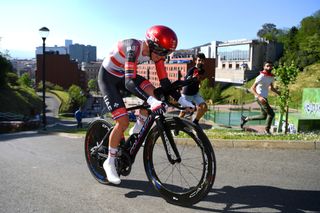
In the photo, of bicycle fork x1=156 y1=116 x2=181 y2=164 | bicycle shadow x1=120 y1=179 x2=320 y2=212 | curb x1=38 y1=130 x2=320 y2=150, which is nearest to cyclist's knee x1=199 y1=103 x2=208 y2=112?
curb x1=38 y1=130 x2=320 y2=150

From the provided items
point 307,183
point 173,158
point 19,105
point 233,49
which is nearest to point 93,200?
point 173,158

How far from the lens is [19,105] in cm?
5303

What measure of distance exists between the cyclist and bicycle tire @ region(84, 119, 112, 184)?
316 millimetres

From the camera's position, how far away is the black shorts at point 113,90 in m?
4.30

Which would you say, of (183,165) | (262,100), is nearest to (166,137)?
(183,165)

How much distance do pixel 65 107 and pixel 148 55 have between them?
6448cm

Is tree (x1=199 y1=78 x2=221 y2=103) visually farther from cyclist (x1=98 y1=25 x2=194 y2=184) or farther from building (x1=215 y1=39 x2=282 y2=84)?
cyclist (x1=98 y1=25 x2=194 y2=184)

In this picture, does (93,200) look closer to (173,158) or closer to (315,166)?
(173,158)

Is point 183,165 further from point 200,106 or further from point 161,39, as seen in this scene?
point 200,106

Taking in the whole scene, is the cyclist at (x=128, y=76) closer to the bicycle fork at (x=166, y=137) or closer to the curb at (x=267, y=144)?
the bicycle fork at (x=166, y=137)

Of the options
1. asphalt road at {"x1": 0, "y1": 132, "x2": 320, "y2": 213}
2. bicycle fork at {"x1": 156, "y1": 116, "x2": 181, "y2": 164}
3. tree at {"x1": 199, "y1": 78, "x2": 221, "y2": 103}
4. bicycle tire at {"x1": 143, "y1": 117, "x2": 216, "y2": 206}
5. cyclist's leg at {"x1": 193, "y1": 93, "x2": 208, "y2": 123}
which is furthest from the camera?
tree at {"x1": 199, "y1": 78, "x2": 221, "y2": 103}

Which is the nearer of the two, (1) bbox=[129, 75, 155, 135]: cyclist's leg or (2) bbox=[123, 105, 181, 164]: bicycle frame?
(2) bbox=[123, 105, 181, 164]: bicycle frame

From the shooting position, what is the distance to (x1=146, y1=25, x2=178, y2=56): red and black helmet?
13.2 ft

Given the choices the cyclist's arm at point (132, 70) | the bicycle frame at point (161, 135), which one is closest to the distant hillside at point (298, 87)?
the bicycle frame at point (161, 135)
